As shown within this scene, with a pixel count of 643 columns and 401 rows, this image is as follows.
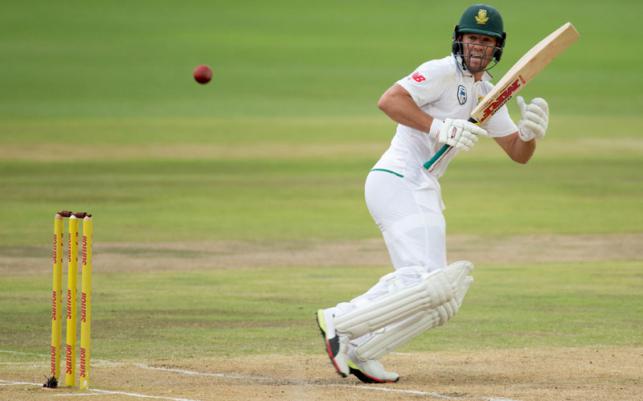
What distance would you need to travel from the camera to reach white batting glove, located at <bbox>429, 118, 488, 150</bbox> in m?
6.38

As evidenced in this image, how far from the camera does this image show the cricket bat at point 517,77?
6.62 metres

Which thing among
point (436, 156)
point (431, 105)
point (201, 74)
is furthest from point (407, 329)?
point (201, 74)

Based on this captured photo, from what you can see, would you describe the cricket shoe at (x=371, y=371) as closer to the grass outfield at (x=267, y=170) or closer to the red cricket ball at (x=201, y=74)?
the grass outfield at (x=267, y=170)

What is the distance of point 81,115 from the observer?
114 ft

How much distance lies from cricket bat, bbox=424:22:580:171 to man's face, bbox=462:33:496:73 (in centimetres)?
14

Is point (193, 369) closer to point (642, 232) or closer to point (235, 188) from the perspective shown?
point (642, 232)

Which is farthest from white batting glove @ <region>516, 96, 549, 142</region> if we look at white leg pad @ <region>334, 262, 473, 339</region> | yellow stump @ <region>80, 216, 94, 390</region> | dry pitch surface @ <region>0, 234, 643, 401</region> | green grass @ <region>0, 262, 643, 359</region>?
yellow stump @ <region>80, 216, 94, 390</region>

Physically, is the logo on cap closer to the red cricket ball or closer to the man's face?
the man's face

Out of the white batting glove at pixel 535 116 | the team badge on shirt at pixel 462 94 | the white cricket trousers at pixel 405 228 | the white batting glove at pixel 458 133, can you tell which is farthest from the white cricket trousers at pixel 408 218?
the white batting glove at pixel 535 116

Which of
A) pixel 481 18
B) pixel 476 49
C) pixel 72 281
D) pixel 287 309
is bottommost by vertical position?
pixel 287 309

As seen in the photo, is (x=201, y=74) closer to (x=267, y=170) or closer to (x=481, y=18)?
(x=481, y=18)

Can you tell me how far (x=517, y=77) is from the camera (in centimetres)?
671

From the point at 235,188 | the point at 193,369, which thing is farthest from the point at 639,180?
the point at 193,369

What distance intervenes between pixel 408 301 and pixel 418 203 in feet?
1.87
